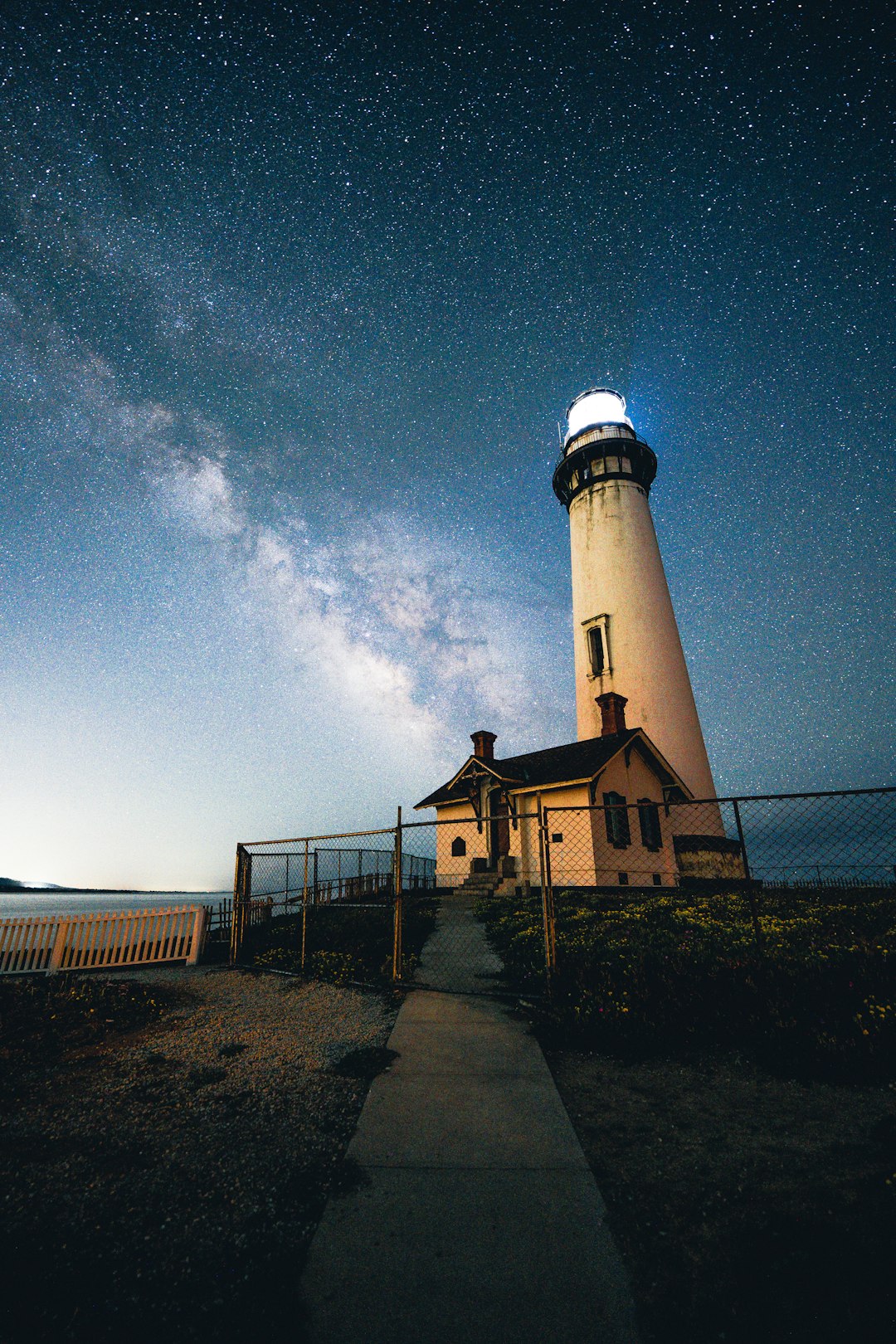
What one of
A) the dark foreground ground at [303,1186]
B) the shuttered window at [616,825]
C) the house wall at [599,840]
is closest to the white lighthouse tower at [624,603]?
the house wall at [599,840]

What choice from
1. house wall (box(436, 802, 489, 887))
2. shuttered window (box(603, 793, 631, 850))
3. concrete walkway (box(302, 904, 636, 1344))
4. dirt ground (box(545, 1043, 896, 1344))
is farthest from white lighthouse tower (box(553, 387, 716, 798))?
concrete walkway (box(302, 904, 636, 1344))

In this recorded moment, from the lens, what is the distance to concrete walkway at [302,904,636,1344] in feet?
7.23

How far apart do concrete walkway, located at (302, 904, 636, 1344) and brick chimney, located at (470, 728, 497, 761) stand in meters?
20.0

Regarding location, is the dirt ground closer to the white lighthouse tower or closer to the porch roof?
the porch roof

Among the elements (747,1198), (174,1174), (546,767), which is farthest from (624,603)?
(174,1174)

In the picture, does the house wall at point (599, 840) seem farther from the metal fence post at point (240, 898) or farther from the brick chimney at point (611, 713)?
the metal fence post at point (240, 898)

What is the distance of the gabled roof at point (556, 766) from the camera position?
2038cm

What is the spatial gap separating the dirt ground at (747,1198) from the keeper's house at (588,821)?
14.2 metres

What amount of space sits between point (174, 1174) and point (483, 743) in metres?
21.7

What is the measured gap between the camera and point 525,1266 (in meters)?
2.50

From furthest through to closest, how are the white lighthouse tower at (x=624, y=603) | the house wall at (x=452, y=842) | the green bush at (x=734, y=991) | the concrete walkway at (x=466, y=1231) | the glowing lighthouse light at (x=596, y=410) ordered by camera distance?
the glowing lighthouse light at (x=596, y=410)
the white lighthouse tower at (x=624, y=603)
the house wall at (x=452, y=842)
the green bush at (x=734, y=991)
the concrete walkway at (x=466, y=1231)

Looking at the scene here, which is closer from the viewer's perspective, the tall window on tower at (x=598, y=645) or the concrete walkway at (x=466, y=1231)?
the concrete walkway at (x=466, y=1231)

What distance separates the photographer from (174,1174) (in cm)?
336

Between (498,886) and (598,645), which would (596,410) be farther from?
(498,886)
